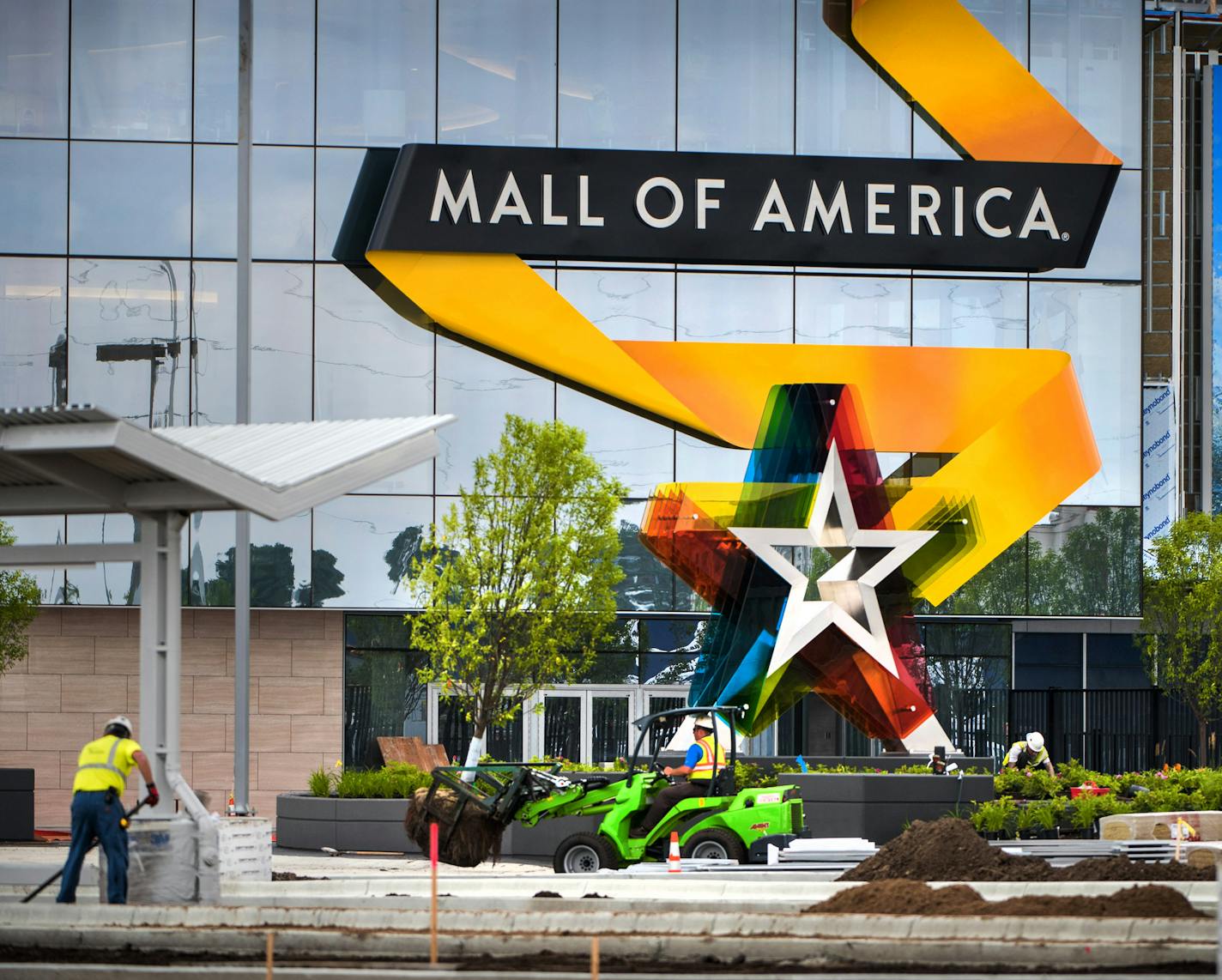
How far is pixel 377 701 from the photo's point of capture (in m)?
34.0

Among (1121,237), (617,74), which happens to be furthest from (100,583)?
(1121,237)

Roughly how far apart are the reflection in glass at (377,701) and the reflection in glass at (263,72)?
9.64 m

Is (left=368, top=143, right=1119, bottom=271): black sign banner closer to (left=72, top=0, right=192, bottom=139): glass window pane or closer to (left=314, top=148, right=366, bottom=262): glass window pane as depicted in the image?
(left=314, top=148, right=366, bottom=262): glass window pane

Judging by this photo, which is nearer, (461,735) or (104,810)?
(104,810)

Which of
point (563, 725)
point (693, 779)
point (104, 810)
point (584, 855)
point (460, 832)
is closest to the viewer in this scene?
point (104, 810)

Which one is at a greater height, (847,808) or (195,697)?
(195,697)

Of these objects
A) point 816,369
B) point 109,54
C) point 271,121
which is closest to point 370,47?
point 271,121

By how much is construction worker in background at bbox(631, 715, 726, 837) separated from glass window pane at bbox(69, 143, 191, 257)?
16517 mm

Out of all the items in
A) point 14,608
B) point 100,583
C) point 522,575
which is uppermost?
point 522,575

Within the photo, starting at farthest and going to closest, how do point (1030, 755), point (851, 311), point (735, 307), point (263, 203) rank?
1. point (851, 311)
2. point (735, 307)
3. point (263, 203)
4. point (1030, 755)

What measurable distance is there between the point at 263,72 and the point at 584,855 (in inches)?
745

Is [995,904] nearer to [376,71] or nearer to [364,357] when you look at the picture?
[364,357]

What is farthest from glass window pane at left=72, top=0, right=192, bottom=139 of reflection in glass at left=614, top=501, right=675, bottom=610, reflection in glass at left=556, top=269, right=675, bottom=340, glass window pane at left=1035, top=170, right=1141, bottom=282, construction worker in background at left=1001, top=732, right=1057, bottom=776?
construction worker in background at left=1001, top=732, right=1057, bottom=776

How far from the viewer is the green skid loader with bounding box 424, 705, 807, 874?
2067cm
